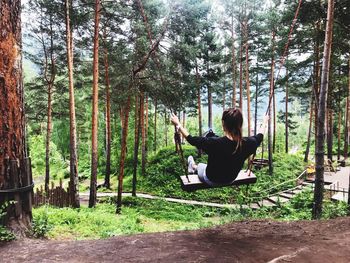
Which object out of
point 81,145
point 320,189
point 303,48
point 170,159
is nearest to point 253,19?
point 303,48

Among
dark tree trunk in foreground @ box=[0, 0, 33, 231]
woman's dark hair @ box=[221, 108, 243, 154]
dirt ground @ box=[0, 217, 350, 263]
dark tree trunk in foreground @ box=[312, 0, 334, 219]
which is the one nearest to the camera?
dirt ground @ box=[0, 217, 350, 263]

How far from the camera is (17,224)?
5.12 m

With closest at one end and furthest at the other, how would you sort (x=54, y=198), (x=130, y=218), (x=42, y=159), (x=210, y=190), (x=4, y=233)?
(x=4, y=233)
(x=54, y=198)
(x=130, y=218)
(x=210, y=190)
(x=42, y=159)

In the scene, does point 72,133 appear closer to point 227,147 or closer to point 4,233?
point 4,233

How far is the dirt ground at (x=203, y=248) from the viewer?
4.13m

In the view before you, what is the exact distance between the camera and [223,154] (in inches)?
170

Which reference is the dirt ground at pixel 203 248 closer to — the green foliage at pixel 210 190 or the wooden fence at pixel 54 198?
the wooden fence at pixel 54 198

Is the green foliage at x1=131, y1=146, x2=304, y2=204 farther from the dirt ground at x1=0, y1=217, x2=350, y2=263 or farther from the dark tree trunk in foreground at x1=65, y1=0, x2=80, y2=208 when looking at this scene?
the dirt ground at x1=0, y1=217, x2=350, y2=263

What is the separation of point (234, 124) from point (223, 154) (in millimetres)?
448

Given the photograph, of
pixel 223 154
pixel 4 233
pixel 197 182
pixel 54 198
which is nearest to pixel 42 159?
pixel 54 198

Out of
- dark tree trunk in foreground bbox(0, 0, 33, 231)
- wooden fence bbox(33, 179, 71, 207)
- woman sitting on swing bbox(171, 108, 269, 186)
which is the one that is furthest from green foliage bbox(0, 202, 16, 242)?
wooden fence bbox(33, 179, 71, 207)

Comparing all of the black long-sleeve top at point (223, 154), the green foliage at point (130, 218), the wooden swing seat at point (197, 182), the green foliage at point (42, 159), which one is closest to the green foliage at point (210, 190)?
the green foliage at point (130, 218)

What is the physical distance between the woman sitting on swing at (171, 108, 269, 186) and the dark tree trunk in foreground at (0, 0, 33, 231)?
2771 millimetres

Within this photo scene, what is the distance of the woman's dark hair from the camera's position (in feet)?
13.9
